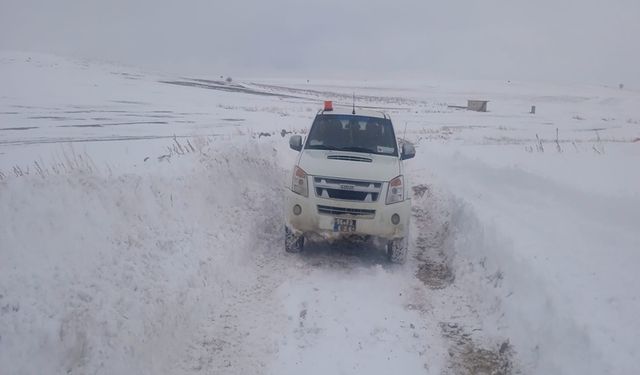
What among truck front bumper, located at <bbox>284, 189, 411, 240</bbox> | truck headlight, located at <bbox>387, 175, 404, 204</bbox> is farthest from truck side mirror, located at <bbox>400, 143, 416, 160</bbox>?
truck front bumper, located at <bbox>284, 189, 411, 240</bbox>

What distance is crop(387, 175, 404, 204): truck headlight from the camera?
716 cm

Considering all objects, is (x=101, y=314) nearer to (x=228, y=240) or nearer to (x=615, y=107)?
(x=228, y=240)

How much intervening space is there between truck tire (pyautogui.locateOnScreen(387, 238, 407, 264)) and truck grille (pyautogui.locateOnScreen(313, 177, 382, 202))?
0.75 metres

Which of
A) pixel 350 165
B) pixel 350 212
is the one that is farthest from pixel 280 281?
pixel 350 165

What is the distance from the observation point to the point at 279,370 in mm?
4500

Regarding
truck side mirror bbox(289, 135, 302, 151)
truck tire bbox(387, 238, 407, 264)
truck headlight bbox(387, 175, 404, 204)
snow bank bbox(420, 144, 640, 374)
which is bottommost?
truck tire bbox(387, 238, 407, 264)

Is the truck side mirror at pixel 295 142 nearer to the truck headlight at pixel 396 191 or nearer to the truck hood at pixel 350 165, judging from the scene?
the truck hood at pixel 350 165

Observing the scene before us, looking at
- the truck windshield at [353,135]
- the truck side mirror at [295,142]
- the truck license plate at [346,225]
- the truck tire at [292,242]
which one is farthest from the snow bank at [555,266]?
the truck side mirror at [295,142]

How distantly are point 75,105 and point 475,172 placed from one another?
23273 millimetres

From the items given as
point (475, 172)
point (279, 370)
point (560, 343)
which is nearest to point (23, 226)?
point (279, 370)

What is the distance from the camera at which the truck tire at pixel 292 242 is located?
7.41 metres

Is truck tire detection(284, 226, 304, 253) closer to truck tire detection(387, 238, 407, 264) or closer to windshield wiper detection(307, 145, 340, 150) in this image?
truck tire detection(387, 238, 407, 264)

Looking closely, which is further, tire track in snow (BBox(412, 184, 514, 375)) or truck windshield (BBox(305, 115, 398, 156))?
truck windshield (BBox(305, 115, 398, 156))

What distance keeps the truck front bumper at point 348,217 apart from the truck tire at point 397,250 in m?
0.13
